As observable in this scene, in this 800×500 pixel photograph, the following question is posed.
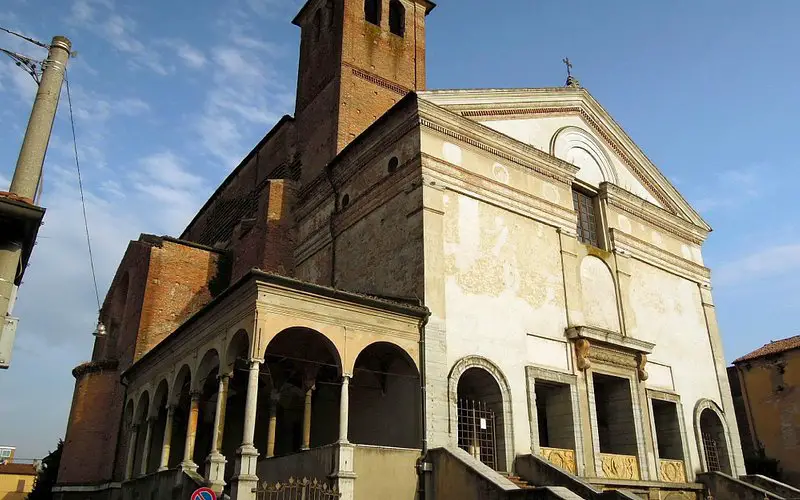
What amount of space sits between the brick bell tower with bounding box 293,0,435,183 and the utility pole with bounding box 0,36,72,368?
13.4 meters

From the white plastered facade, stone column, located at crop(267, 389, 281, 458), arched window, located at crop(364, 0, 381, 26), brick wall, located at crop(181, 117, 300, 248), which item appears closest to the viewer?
stone column, located at crop(267, 389, 281, 458)

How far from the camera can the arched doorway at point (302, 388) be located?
44.2ft

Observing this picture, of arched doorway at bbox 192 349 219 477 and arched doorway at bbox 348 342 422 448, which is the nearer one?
arched doorway at bbox 348 342 422 448

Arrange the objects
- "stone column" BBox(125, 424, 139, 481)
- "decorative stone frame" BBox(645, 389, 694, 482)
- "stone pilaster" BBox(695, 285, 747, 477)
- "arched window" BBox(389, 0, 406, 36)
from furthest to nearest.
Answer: "arched window" BBox(389, 0, 406, 36) → "stone pilaster" BBox(695, 285, 747, 477) → "stone column" BBox(125, 424, 139, 481) → "decorative stone frame" BBox(645, 389, 694, 482)

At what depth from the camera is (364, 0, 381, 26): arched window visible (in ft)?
77.7

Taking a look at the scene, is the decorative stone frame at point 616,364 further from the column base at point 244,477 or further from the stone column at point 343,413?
the column base at point 244,477

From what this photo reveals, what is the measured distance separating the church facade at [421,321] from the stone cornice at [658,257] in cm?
8

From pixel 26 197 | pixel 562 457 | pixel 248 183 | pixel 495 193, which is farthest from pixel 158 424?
pixel 26 197

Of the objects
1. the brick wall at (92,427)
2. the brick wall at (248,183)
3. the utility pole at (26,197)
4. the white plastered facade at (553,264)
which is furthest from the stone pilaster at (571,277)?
the brick wall at (92,427)

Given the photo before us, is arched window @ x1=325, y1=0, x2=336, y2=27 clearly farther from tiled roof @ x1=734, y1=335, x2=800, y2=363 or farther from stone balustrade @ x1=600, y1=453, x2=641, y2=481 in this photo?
tiled roof @ x1=734, y1=335, x2=800, y2=363

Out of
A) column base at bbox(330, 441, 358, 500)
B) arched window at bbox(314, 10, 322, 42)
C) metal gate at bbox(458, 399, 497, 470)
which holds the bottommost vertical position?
column base at bbox(330, 441, 358, 500)

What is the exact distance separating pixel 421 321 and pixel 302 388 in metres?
3.70

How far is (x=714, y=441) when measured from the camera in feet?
61.0

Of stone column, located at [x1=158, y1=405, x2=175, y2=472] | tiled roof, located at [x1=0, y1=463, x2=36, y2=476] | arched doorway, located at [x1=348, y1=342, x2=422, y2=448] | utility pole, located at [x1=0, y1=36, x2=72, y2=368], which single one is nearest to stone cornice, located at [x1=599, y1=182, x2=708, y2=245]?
arched doorway, located at [x1=348, y1=342, x2=422, y2=448]
